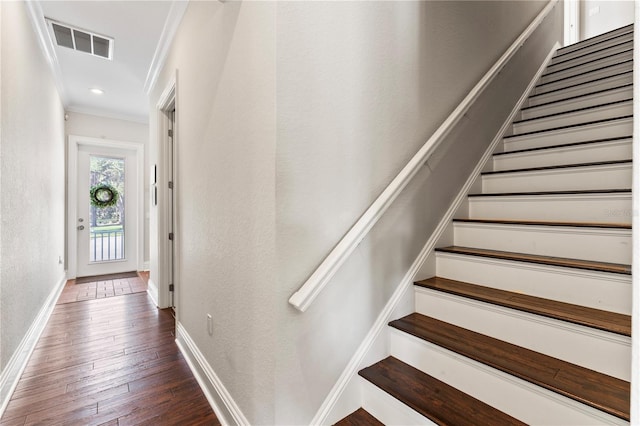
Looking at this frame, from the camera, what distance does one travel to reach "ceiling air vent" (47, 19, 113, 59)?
267 cm

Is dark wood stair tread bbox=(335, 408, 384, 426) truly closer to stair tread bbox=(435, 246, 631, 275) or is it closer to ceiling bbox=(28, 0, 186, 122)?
stair tread bbox=(435, 246, 631, 275)

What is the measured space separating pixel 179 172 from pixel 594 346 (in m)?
2.71

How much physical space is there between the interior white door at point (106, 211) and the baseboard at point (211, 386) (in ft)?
12.1

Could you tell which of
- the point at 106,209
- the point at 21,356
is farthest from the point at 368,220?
the point at 106,209

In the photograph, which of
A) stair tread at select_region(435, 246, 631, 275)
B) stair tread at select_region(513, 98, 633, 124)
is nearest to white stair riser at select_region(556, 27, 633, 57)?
stair tread at select_region(513, 98, 633, 124)

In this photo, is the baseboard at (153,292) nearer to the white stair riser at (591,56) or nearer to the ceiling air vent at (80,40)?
the ceiling air vent at (80,40)

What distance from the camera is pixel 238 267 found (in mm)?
1494

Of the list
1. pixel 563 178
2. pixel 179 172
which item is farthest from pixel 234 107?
A: pixel 563 178

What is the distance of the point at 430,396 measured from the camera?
128 cm

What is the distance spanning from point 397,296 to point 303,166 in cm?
93

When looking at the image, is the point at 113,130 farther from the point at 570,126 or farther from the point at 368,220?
the point at 570,126

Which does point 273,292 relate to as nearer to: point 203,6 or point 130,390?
point 130,390

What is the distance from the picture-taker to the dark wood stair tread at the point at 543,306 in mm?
1175

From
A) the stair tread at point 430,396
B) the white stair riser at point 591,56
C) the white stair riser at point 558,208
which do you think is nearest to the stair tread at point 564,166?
the white stair riser at point 558,208
